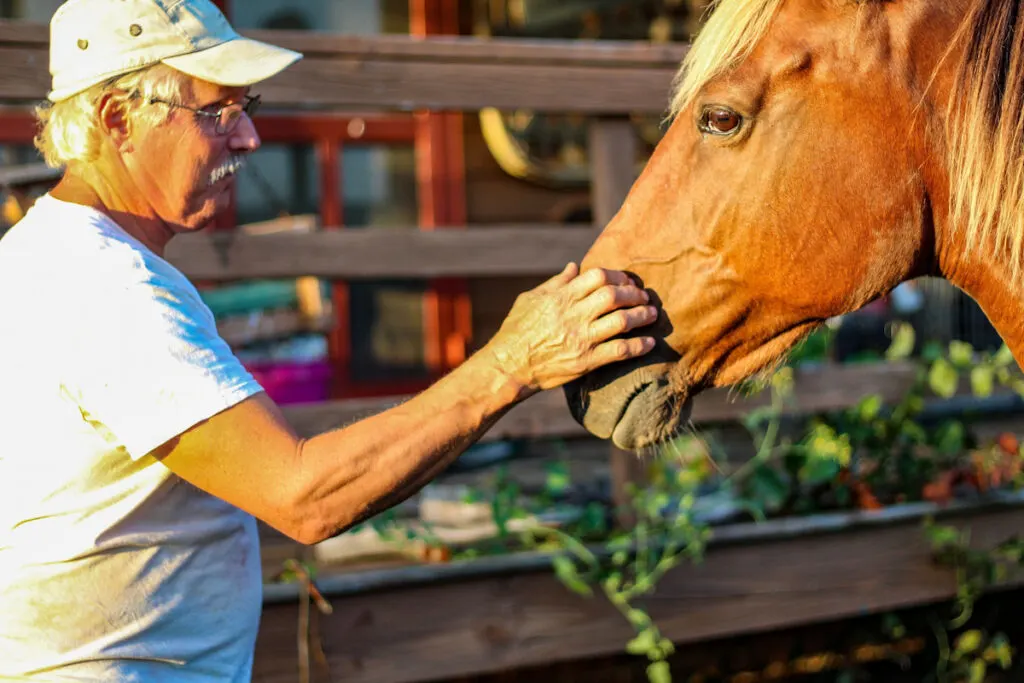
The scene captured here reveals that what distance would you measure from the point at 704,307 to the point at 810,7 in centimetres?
52

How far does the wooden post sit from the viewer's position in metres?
3.20

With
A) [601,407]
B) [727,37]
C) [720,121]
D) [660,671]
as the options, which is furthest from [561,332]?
[660,671]

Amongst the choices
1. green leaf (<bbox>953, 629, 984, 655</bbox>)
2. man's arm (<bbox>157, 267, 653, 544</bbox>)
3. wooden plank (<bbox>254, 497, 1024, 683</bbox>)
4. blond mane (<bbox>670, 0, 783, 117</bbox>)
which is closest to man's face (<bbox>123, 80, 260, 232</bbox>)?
man's arm (<bbox>157, 267, 653, 544</bbox>)

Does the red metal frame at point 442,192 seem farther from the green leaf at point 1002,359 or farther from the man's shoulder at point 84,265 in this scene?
the man's shoulder at point 84,265

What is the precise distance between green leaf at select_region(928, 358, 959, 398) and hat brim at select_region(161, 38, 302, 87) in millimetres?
2588

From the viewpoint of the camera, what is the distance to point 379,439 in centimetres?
147

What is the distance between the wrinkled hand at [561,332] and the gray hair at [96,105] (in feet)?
2.13

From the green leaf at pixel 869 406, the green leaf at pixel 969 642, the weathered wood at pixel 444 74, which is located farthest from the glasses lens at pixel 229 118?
the green leaf at pixel 969 642

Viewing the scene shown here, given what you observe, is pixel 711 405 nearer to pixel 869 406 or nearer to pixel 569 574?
pixel 869 406

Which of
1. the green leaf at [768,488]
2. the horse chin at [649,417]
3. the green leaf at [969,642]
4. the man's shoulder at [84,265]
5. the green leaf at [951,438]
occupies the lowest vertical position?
the green leaf at [969,642]

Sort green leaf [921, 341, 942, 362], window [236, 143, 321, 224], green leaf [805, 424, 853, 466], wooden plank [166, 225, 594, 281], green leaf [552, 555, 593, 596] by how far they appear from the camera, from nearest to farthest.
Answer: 1. wooden plank [166, 225, 594, 281]
2. green leaf [552, 555, 593, 596]
3. green leaf [805, 424, 853, 466]
4. green leaf [921, 341, 942, 362]
5. window [236, 143, 321, 224]

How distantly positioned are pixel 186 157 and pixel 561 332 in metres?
0.68

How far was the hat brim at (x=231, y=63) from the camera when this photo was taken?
64.7 inches

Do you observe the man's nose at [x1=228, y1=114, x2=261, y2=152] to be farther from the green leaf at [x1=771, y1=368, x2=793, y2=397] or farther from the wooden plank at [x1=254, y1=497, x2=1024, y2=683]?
the green leaf at [x1=771, y1=368, x2=793, y2=397]
